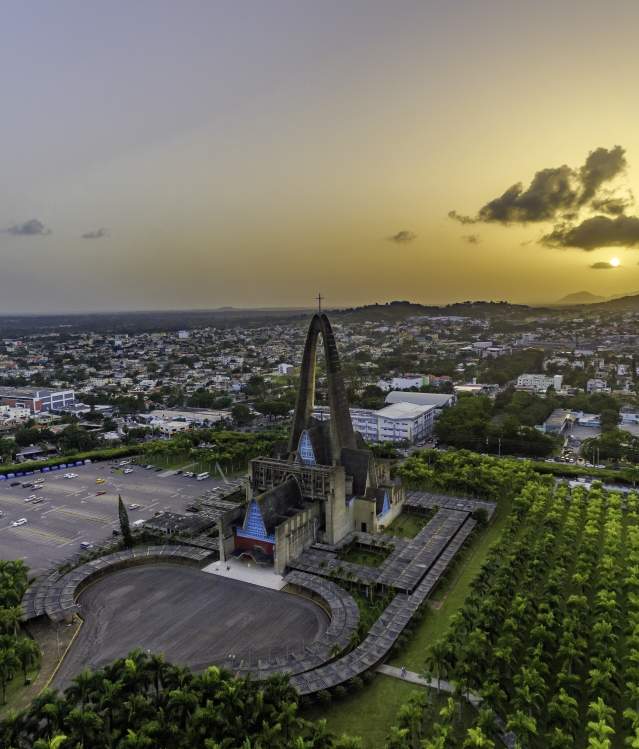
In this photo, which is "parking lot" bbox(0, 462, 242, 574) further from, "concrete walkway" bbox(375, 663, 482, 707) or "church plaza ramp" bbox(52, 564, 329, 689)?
"concrete walkway" bbox(375, 663, 482, 707)

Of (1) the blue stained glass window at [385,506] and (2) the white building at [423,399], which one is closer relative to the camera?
(1) the blue stained glass window at [385,506]

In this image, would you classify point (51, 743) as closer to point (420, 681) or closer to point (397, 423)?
point (420, 681)

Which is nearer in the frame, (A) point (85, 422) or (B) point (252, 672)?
(B) point (252, 672)

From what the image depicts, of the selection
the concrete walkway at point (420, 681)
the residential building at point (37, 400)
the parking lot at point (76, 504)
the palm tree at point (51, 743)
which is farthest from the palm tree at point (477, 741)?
the residential building at point (37, 400)

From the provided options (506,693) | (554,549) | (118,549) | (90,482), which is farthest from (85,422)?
(506,693)

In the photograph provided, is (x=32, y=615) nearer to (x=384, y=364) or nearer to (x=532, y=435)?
(x=532, y=435)

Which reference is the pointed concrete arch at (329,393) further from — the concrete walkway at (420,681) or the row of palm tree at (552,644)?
the concrete walkway at (420,681)
